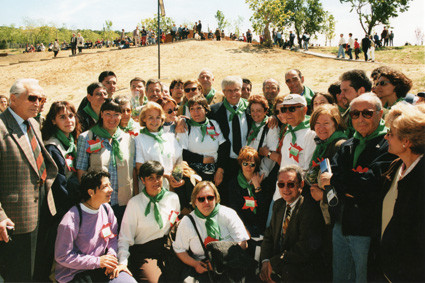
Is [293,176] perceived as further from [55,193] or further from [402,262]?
[55,193]

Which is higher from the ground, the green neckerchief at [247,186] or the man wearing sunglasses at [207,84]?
the man wearing sunglasses at [207,84]

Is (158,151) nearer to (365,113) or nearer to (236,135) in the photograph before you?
(236,135)

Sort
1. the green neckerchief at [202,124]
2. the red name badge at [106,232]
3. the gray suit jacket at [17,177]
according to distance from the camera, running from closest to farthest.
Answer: the gray suit jacket at [17,177] < the red name badge at [106,232] < the green neckerchief at [202,124]

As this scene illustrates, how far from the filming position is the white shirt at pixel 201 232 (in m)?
3.76

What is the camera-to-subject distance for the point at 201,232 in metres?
3.77

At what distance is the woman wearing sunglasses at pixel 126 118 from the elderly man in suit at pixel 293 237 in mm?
2368

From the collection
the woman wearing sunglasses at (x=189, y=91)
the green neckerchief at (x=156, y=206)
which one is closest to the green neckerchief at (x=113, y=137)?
the green neckerchief at (x=156, y=206)

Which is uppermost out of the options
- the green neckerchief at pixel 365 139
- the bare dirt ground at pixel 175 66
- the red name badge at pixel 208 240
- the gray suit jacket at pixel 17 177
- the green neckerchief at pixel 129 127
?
the bare dirt ground at pixel 175 66

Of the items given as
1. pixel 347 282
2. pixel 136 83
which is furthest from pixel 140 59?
pixel 347 282

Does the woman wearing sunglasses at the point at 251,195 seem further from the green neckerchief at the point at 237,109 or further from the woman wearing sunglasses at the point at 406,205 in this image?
the woman wearing sunglasses at the point at 406,205

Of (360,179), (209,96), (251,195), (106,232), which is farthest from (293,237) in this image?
(209,96)

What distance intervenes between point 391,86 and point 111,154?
13.1ft

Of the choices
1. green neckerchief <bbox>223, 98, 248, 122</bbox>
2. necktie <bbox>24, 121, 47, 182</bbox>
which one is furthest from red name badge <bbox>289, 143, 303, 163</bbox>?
necktie <bbox>24, 121, 47, 182</bbox>

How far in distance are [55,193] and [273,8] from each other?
3015cm
